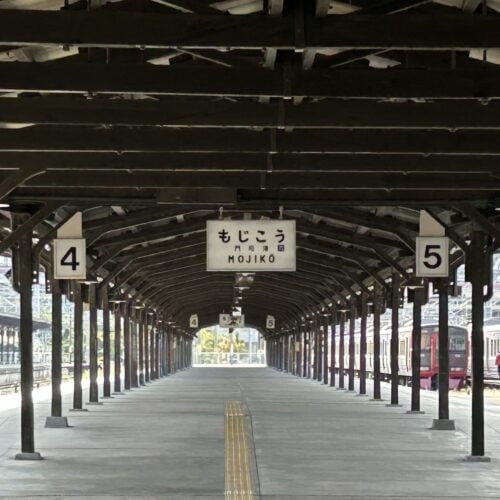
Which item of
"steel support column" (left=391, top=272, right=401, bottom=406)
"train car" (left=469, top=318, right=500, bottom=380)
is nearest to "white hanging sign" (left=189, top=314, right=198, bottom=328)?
"train car" (left=469, top=318, right=500, bottom=380)

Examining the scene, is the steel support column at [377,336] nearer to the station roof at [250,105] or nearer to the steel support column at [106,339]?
the steel support column at [106,339]

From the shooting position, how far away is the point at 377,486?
1152 centimetres

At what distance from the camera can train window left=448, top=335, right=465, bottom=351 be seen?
138 ft

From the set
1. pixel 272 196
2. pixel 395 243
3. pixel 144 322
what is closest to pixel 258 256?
pixel 272 196

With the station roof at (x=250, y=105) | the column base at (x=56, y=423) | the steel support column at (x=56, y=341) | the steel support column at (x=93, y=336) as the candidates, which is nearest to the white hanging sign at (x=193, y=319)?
the steel support column at (x=93, y=336)

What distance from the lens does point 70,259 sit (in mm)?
16516

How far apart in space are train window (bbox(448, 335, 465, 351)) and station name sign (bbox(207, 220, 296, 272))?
2802cm

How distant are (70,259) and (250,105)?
8.01 metres

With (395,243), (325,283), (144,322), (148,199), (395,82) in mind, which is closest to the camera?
(395,82)

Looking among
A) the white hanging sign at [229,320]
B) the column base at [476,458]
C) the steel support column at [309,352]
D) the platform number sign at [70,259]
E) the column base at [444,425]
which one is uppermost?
the platform number sign at [70,259]

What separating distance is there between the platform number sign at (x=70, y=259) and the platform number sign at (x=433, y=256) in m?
4.93

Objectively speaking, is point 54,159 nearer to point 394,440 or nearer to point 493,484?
point 493,484

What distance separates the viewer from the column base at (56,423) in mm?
18688

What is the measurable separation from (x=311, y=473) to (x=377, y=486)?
121 cm
